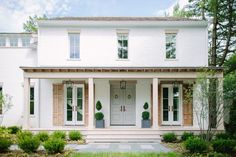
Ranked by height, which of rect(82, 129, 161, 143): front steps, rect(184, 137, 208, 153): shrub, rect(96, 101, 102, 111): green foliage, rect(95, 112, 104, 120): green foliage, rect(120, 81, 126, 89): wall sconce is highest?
rect(120, 81, 126, 89): wall sconce

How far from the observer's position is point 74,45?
1770cm

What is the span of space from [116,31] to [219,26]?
989 cm

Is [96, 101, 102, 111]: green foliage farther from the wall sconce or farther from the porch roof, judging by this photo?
the porch roof

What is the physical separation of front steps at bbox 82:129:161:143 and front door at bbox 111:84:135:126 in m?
2.84

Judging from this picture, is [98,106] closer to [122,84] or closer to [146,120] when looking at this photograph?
[122,84]

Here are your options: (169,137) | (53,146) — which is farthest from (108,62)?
(53,146)

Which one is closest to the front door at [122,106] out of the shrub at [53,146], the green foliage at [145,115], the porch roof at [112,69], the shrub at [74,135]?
the green foliage at [145,115]

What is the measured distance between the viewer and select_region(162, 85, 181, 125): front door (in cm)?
1734

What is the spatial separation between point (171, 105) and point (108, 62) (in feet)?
16.2

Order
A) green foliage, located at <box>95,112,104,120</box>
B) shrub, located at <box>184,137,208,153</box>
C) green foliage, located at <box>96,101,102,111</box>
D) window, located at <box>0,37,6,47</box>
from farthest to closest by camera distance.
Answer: window, located at <box>0,37,6,47</box>
green foliage, located at <box>96,101,102,111</box>
green foliage, located at <box>95,112,104,120</box>
shrub, located at <box>184,137,208,153</box>

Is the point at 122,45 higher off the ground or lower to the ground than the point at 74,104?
higher

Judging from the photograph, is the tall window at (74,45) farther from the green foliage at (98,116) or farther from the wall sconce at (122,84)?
the green foliage at (98,116)

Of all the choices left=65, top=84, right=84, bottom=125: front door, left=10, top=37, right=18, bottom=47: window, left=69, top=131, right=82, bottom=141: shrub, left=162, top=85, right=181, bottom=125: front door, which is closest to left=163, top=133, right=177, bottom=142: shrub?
left=162, top=85, right=181, bottom=125: front door

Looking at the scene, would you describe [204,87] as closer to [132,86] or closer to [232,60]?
[132,86]
